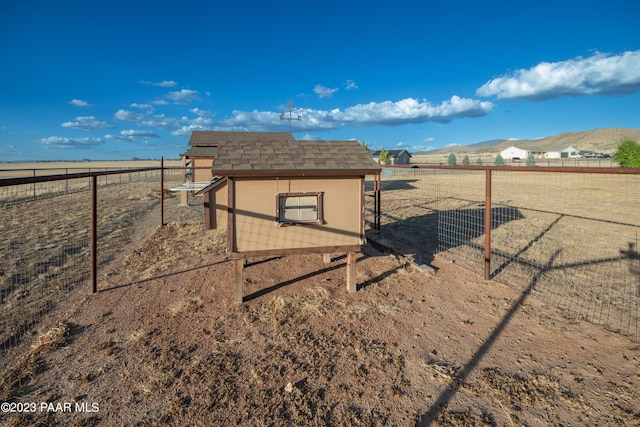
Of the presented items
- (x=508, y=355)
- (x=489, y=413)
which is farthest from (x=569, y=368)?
(x=489, y=413)

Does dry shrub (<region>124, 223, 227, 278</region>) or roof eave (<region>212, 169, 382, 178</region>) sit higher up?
roof eave (<region>212, 169, 382, 178</region>)

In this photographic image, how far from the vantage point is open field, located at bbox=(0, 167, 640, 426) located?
2859 mm

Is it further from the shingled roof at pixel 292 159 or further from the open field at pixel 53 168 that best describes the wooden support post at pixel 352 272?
the open field at pixel 53 168

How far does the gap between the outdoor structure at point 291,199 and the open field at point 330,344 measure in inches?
34.0

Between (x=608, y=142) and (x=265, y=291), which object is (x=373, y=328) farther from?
(x=608, y=142)

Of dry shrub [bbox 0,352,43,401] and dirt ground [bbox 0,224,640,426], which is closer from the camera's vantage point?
dirt ground [bbox 0,224,640,426]

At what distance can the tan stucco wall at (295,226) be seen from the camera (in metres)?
4.99

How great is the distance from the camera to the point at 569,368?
3387 mm

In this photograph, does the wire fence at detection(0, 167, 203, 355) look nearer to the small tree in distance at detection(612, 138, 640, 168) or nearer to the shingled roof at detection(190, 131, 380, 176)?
the shingled roof at detection(190, 131, 380, 176)

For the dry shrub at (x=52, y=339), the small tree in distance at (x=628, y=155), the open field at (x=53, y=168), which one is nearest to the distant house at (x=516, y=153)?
the small tree in distance at (x=628, y=155)

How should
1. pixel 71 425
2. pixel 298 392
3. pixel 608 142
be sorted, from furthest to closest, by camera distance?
pixel 608 142, pixel 298 392, pixel 71 425

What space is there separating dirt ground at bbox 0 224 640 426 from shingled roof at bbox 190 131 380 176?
2.06 meters

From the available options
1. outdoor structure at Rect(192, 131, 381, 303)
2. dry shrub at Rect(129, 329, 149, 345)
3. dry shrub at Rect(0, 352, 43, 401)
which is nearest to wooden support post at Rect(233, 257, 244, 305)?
outdoor structure at Rect(192, 131, 381, 303)

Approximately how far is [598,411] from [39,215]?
17049 millimetres
